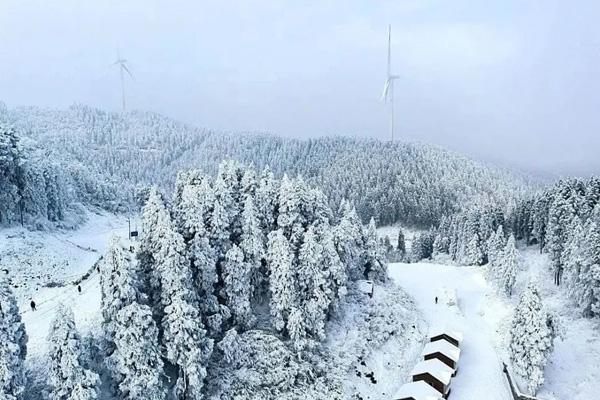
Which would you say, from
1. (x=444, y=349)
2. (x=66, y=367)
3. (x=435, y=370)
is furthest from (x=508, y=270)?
(x=66, y=367)

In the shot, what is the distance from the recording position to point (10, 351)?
32719 millimetres

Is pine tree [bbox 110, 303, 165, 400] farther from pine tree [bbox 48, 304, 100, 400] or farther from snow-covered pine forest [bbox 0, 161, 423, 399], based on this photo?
pine tree [bbox 48, 304, 100, 400]

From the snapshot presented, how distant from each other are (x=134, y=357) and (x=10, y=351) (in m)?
8.36

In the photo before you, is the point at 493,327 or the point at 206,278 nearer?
the point at 206,278

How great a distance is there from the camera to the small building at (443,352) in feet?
176

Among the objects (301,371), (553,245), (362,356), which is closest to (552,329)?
(362,356)

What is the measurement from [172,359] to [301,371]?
42.6 feet

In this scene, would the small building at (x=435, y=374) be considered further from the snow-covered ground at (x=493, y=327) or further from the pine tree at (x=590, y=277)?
the pine tree at (x=590, y=277)

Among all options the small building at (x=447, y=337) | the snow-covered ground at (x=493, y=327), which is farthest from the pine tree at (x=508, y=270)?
the small building at (x=447, y=337)

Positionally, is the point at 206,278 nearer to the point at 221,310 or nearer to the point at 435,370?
the point at 221,310

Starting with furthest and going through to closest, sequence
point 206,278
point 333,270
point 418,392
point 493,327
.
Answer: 1. point 493,327
2. point 333,270
3. point 418,392
4. point 206,278

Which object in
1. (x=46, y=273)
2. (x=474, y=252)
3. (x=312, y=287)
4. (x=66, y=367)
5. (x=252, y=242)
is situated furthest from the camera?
(x=474, y=252)

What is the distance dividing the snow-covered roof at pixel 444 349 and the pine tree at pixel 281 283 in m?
17.1

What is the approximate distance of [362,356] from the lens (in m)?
52.3
